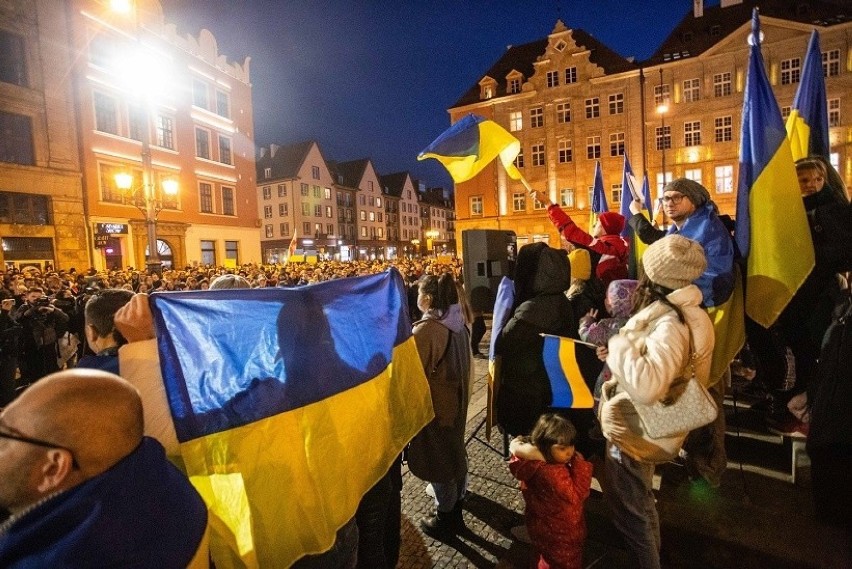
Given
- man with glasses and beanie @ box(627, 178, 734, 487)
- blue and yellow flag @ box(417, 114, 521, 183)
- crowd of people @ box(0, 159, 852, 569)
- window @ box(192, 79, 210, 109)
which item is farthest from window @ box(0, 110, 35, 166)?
man with glasses and beanie @ box(627, 178, 734, 487)

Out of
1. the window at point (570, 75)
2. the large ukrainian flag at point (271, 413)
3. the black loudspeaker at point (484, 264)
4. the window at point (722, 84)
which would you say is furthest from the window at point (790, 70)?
the large ukrainian flag at point (271, 413)

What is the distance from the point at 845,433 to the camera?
2.83m

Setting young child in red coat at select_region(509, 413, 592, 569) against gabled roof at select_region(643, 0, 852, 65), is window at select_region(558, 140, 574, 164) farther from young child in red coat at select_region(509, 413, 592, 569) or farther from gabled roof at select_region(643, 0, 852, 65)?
young child in red coat at select_region(509, 413, 592, 569)

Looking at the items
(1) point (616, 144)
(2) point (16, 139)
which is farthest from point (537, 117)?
(2) point (16, 139)

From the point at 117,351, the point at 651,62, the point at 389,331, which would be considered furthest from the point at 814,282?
the point at 651,62

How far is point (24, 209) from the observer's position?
787 inches

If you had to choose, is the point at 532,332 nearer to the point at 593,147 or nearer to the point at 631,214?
the point at 631,214

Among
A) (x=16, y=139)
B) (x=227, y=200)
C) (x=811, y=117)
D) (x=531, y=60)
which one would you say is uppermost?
(x=531, y=60)

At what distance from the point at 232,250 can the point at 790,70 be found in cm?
4054

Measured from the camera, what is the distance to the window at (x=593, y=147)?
117 ft

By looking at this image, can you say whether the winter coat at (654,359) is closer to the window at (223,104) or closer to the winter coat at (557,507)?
the winter coat at (557,507)

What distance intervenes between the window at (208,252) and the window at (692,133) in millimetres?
35102

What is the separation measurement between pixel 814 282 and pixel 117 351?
516 centimetres

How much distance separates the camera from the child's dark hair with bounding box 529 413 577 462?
2732 millimetres
